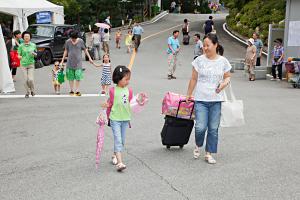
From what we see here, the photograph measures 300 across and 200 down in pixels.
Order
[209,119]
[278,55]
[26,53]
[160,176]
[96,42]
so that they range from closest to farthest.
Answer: [160,176] < [209,119] < [26,53] < [278,55] < [96,42]

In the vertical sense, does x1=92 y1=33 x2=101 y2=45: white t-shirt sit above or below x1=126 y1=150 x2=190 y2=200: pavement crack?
above

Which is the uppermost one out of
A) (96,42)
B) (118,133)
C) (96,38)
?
(96,38)

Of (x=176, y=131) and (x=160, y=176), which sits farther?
(x=176, y=131)

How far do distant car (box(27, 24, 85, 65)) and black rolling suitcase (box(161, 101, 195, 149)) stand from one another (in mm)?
14316

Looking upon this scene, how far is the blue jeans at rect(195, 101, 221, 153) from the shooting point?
6199 millimetres

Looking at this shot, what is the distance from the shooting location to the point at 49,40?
20.9 meters

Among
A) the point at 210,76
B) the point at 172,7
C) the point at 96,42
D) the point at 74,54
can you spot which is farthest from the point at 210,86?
the point at 172,7

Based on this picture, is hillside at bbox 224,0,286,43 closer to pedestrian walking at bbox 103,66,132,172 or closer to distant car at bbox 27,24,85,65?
distant car at bbox 27,24,85,65

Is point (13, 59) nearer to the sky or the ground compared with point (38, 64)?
nearer to the sky

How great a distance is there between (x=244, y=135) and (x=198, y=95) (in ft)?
7.16

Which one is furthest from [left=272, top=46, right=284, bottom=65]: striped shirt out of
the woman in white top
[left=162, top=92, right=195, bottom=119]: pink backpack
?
the woman in white top

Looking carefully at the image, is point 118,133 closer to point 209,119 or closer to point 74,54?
point 209,119

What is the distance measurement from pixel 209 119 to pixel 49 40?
15878mm

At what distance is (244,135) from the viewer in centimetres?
802
